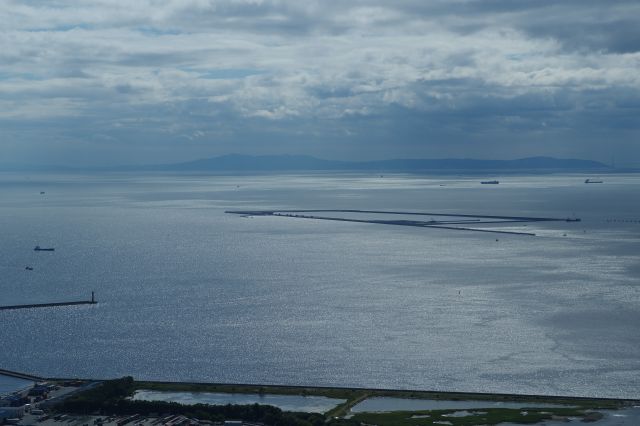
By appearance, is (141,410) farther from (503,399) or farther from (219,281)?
(219,281)

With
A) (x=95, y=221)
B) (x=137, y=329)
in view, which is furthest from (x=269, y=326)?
(x=95, y=221)

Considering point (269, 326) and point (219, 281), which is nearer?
point (269, 326)

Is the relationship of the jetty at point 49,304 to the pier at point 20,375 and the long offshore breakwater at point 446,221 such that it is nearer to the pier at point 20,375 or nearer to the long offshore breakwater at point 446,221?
the pier at point 20,375

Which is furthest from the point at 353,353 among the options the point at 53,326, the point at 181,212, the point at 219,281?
the point at 181,212

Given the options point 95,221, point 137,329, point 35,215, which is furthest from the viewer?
point 35,215

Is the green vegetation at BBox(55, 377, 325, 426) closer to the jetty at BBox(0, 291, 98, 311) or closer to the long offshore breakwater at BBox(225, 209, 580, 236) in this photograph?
the jetty at BBox(0, 291, 98, 311)

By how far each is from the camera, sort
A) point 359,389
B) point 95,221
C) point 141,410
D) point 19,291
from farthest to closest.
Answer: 1. point 95,221
2. point 19,291
3. point 359,389
4. point 141,410

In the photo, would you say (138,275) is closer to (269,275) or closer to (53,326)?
(269,275)

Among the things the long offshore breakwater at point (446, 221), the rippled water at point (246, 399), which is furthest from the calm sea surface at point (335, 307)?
the long offshore breakwater at point (446, 221)
